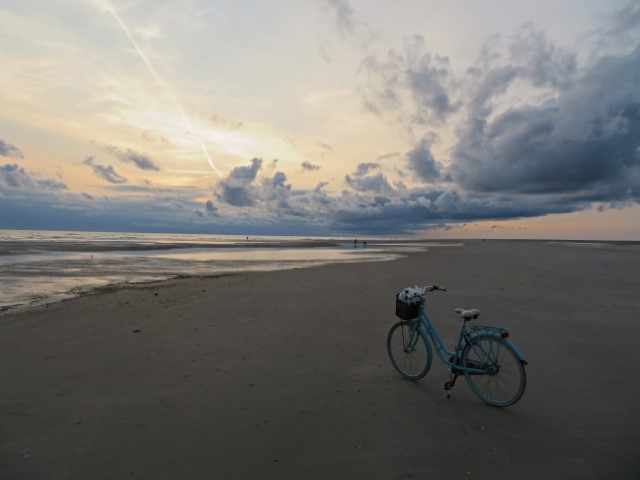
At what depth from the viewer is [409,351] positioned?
644 centimetres

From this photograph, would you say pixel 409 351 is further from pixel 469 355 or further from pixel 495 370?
pixel 495 370

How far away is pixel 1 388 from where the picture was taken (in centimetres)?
598

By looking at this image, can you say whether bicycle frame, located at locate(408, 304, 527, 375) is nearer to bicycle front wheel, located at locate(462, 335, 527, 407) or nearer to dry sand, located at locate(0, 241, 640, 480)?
bicycle front wheel, located at locate(462, 335, 527, 407)

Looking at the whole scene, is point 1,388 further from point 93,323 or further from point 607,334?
point 607,334

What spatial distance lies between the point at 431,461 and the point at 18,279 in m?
22.7

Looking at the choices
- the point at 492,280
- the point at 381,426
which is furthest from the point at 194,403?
the point at 492,280

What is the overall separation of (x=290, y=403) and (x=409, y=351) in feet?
7.22

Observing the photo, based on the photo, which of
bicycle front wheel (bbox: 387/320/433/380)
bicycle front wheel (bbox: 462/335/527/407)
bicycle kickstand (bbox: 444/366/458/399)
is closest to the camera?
bicycle front wheel (bbox: 462/335/527/407)

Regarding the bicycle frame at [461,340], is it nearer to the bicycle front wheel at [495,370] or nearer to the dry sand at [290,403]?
the bicycle front wheel at [495,370]

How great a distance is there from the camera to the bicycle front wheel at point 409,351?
6184 mm

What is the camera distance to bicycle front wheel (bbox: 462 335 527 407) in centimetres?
511

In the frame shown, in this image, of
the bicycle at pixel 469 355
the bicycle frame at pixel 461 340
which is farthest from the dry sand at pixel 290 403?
the bicycle frame at pixel 461 340

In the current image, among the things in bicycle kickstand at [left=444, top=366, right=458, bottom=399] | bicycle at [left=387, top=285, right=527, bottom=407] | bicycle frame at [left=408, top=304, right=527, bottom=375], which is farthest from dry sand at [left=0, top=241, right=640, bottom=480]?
bicycle frame at [left=408, top=304, right=527, bottom=375]

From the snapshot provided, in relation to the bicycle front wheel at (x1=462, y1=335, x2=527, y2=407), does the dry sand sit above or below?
below
